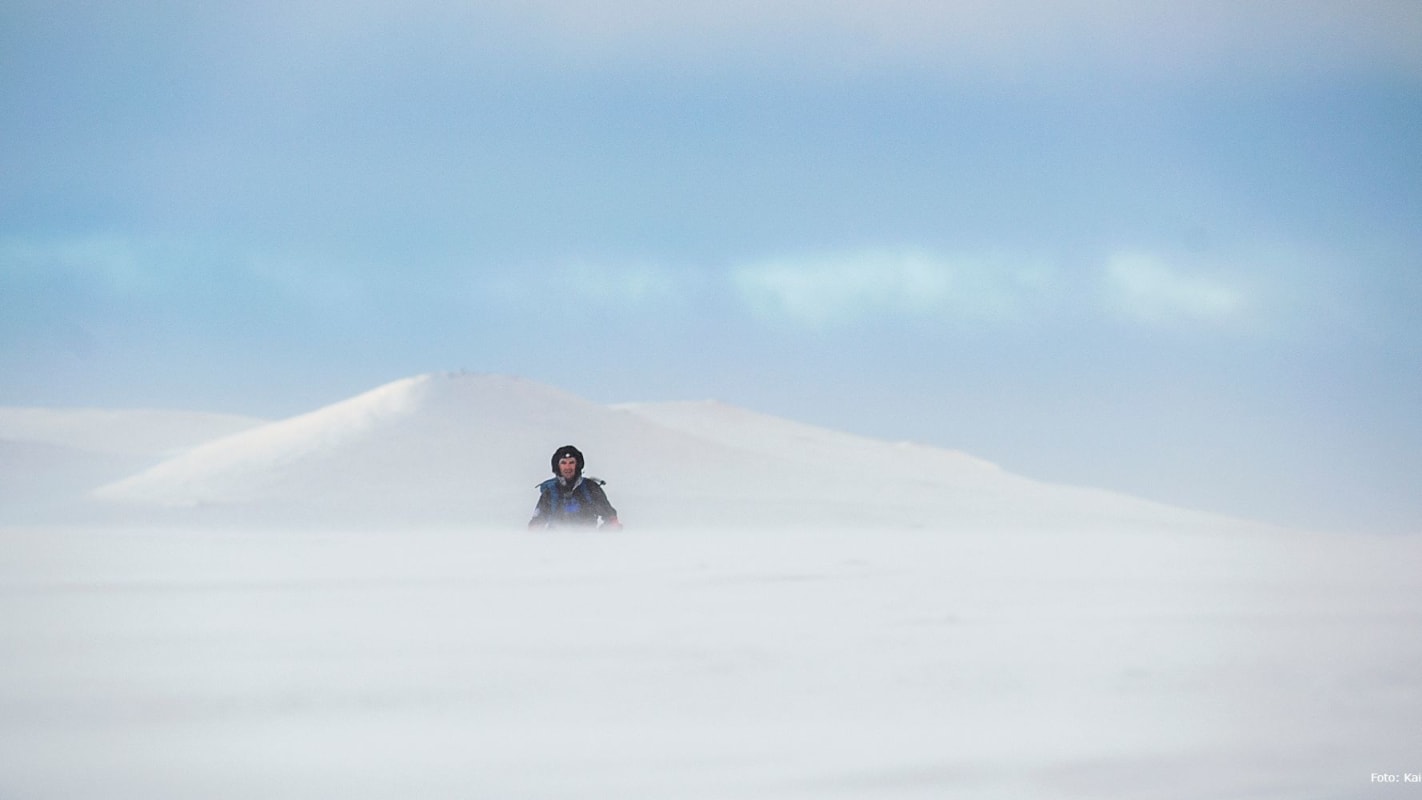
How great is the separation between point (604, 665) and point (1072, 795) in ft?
3.92

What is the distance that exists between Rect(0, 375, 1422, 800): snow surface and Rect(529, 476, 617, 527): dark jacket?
0.16 m

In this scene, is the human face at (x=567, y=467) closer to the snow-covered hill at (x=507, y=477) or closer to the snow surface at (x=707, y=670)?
the snow surface at (x=707, y=670)

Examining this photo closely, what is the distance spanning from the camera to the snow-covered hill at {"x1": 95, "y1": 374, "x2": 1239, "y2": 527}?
12766mm

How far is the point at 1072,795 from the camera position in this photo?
2344 millimetres

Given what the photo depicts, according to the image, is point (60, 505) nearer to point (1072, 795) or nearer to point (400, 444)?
point (400, 444)

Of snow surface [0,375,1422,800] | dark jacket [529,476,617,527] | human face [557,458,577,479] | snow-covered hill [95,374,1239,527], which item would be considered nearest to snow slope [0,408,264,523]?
snow-covered hill [95,374,1239,527]

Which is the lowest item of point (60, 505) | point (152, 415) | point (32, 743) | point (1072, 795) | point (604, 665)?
point (1072, 795)

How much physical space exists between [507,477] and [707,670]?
1092 centimetres

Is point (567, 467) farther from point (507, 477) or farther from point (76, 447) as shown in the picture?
point (76, 447)

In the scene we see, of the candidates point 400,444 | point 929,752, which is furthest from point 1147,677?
point 400,444

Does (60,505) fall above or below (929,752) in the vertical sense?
above

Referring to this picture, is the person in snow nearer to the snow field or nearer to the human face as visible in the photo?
the human face

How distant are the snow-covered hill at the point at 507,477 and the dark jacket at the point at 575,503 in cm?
523

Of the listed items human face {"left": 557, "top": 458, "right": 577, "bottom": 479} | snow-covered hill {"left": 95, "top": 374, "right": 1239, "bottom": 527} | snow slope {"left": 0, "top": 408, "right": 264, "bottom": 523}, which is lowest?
human face {"left": 557, "top": 458, "right": 577, "bottom": 479}
